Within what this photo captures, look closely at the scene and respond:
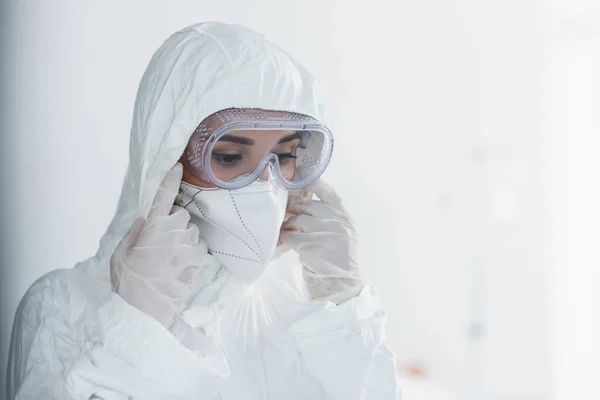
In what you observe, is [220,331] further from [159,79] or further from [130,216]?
[159,79]

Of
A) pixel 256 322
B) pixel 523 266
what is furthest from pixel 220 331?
pixel 523 266

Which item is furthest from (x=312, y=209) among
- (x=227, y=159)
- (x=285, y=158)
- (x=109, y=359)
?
(x=109, y=359)

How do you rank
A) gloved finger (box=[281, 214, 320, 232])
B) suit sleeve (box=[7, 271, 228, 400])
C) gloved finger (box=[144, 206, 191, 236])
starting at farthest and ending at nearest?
1. gloved finger (box=[281, 214, 320, 232])
2. gloved finger (box=[144, 206, 191, 236])
3. suit sleeve (box=[7, 271, 228, 400])

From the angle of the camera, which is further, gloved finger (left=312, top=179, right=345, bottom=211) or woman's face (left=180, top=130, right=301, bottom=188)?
gloved finger (left=312, top=179, right=345, bottom=211)

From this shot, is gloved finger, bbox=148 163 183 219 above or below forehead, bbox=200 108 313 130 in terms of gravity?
below

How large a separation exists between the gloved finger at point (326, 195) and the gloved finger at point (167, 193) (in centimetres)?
34

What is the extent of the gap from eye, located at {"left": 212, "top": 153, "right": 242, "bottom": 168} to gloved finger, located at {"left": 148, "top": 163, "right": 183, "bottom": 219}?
0.23ft

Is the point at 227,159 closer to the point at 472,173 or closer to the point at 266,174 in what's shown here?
the point at 266,174

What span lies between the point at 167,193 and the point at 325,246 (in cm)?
36

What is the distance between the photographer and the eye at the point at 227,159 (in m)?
1.15

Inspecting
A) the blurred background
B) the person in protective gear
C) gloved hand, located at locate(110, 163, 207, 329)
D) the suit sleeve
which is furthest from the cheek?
the blurred background

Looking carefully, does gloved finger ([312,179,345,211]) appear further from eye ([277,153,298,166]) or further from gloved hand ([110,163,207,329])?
gloved hand ([110,163,207,329])

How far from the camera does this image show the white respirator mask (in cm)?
116

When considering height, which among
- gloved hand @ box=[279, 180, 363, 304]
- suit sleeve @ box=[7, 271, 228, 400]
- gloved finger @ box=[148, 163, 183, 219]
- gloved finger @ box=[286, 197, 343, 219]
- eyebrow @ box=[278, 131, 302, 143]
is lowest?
suit sleeve @ box=[7, 271, 228, 400]
